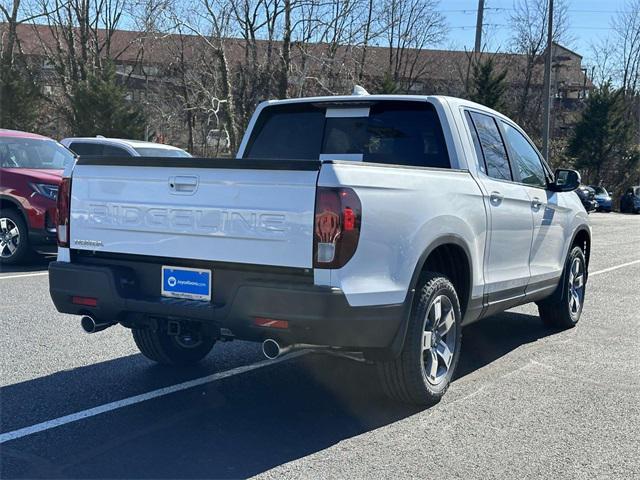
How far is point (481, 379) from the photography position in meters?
5.50

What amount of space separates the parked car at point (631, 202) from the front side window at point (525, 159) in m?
36.6

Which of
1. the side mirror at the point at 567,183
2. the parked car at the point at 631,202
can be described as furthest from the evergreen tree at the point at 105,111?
the side mirror at the point at 567,183

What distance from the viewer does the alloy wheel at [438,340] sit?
4.70m

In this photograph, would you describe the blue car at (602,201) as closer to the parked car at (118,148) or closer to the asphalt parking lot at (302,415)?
the parked car at (118,148)

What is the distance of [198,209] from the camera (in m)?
4.21

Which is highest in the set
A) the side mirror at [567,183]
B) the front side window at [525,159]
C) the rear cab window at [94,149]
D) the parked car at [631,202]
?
the front side window at [525,159]

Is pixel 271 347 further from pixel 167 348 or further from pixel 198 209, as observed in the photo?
pixel 167 348

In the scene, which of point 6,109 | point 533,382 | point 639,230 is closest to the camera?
point 533,382

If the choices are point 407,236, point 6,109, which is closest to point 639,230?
point 407,236

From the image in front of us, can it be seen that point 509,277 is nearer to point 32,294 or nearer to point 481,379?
point 481,379

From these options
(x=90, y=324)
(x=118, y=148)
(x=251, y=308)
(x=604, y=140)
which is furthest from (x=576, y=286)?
(x=604, y=140)

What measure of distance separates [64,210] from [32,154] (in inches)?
279

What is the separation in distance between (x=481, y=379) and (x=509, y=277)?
0.83 meters

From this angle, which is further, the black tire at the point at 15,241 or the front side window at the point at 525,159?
the black tire at the point at 15,241
